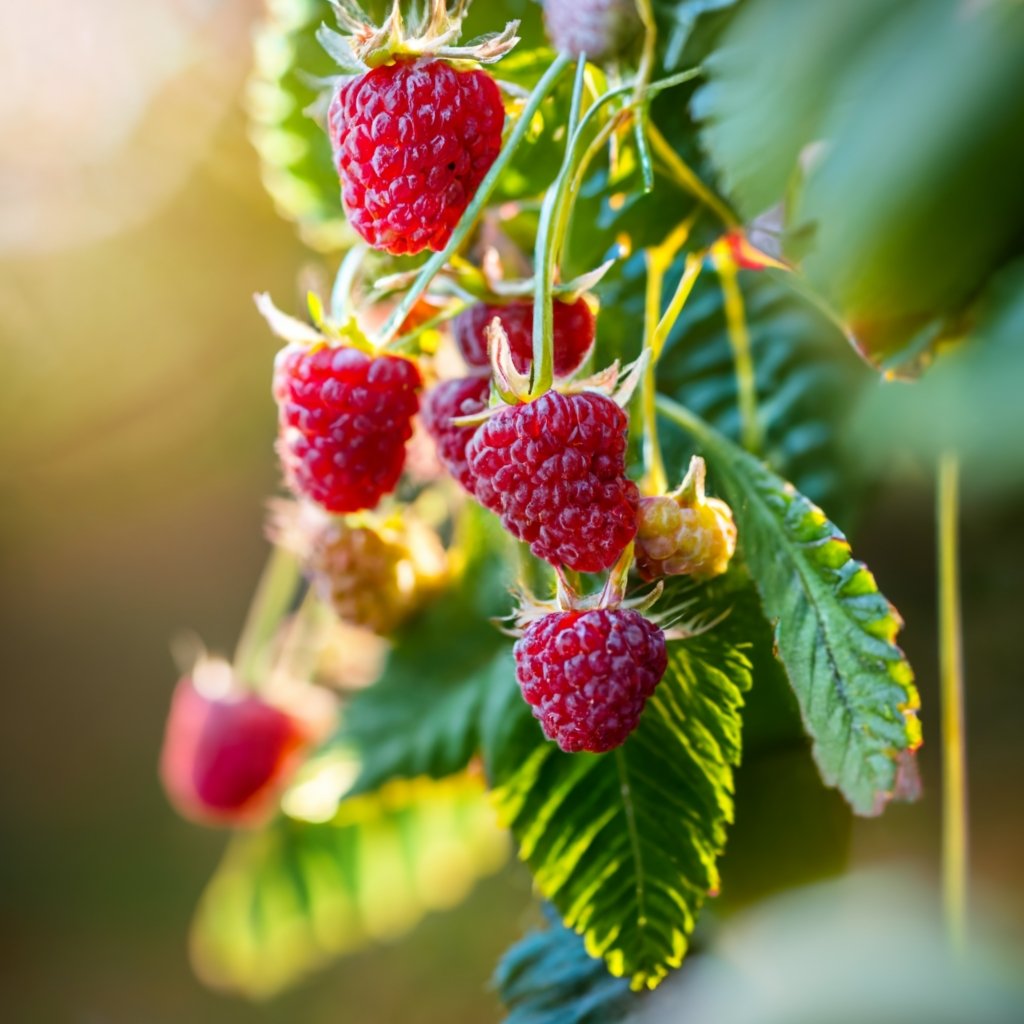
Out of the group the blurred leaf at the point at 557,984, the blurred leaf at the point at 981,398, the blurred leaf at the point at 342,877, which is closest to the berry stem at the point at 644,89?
the blurred leaf at the point at 981,398

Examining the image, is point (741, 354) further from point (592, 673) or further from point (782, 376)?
point (592, 673)

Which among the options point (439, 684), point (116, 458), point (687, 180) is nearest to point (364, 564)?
point (439, 684)

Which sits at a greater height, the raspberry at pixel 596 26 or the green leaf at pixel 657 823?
the raspberry at pixel 596 26

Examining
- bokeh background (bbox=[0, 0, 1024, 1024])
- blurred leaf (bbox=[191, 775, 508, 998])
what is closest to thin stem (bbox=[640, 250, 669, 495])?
blurred leaf (bbox=[191, 775, 508, 998])

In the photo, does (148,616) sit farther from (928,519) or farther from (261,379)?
(928,519)

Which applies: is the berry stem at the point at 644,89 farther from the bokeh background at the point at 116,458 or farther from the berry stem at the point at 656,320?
the bokeh background at the point at 116,458

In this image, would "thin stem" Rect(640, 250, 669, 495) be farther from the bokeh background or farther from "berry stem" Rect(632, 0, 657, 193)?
the bokeh background
